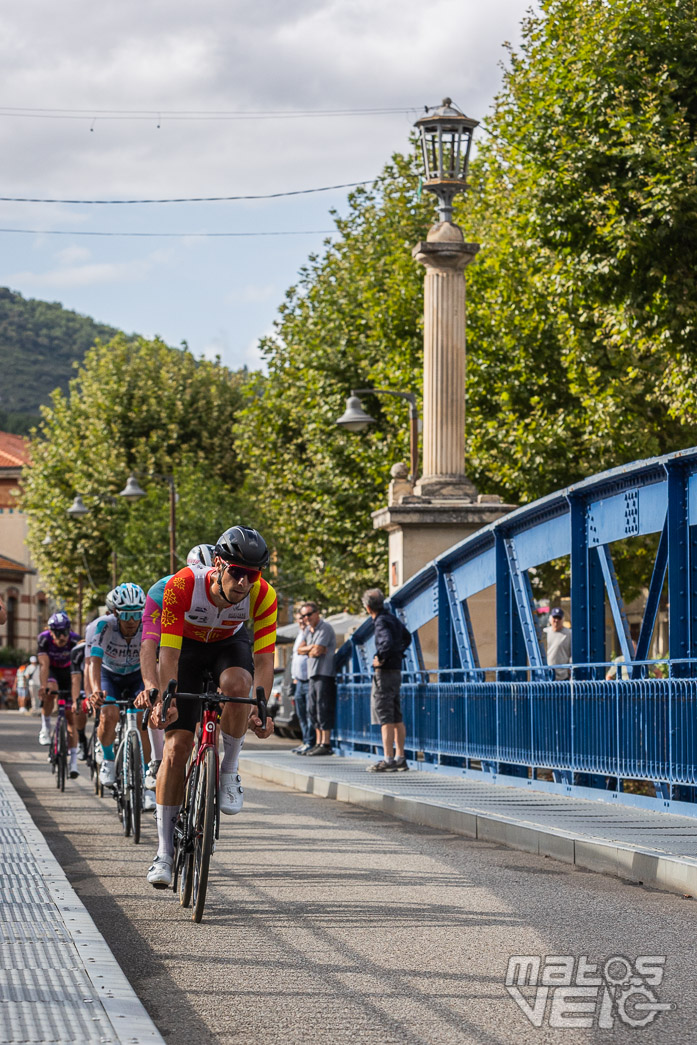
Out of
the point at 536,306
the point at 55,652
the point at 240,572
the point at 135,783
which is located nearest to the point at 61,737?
the point at 55,652

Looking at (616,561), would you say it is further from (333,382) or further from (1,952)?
(1,952)

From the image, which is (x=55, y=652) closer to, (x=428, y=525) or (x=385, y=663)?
(x=385, y=663)

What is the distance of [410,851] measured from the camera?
10.4 meters

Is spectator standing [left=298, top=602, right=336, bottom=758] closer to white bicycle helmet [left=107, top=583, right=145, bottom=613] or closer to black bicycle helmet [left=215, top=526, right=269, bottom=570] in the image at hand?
white bicycle helmet [left=107, top=583, right=145, bottom=613]

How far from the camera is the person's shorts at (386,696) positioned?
1684cm

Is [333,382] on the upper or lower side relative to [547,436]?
upper

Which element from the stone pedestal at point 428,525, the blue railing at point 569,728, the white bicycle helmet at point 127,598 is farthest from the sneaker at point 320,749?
the white bicycle helmet at point 127,598

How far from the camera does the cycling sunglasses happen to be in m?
7.11

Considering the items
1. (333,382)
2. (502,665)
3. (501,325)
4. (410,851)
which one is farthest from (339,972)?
(333,382)

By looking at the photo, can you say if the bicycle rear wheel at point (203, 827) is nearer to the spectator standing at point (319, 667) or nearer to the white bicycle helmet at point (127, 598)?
the white bicycle helmet at point (127, 598)

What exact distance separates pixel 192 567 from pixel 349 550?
31.5 meters

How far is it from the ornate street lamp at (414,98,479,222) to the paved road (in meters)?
12.4

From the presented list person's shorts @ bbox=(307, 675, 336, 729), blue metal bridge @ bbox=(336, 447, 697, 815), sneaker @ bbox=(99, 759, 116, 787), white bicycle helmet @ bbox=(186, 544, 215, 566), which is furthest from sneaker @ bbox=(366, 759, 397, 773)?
white bicycle helmet @ bbox=(186, 544, 215, 566)

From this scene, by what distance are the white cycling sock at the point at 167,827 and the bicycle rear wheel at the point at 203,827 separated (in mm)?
370
